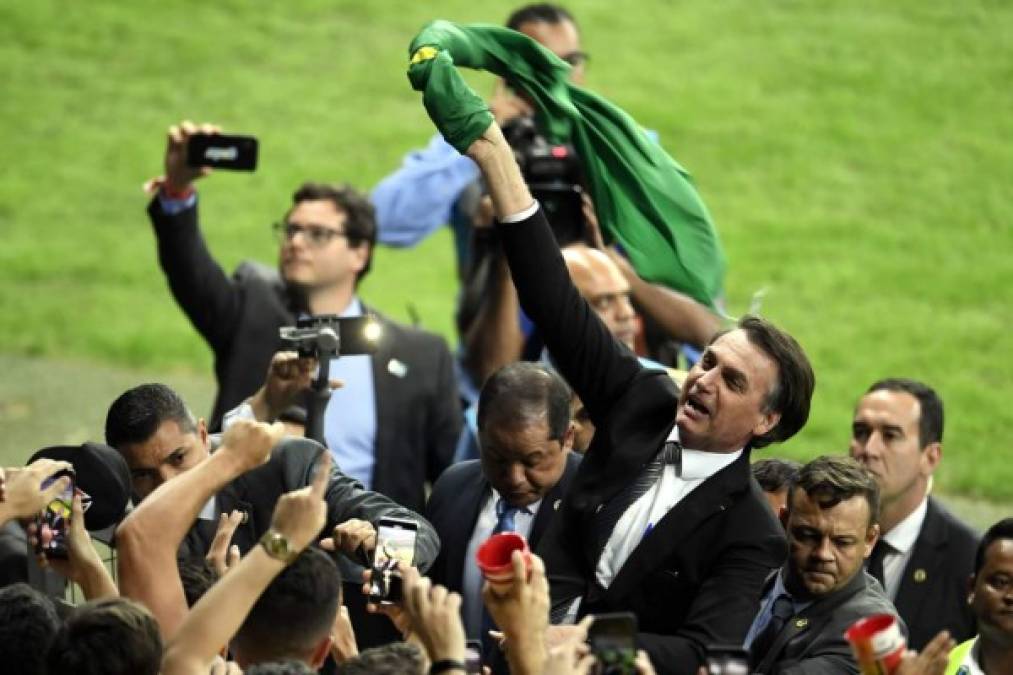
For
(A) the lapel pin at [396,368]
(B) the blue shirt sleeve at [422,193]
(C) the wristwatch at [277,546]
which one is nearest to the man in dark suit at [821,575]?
(C) the wristwatch at [277,546]

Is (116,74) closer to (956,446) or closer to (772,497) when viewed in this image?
(956,446)

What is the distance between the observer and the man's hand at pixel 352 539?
554 cm

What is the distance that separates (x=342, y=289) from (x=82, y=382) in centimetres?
482

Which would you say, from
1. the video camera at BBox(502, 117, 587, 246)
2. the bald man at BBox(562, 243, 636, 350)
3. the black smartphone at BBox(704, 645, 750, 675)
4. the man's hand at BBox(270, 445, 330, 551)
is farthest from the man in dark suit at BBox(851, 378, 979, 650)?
the man's hand at BBox(270, 445, 330, 551)

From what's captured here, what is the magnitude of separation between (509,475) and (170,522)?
4.38ft

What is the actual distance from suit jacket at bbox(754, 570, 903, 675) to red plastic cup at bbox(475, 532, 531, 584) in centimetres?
115

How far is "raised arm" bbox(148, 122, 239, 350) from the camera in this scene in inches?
312

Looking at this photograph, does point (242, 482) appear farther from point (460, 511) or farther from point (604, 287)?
point (604, 287)

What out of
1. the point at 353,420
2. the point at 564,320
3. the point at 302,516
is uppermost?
the point at 564,320

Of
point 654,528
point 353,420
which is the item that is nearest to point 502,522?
point 654,528

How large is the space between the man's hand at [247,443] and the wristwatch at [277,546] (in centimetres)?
31

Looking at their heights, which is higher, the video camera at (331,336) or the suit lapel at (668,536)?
the video camera at (331,336)

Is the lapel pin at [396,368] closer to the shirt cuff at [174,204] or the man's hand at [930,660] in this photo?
the shirt cuff at [174,204]

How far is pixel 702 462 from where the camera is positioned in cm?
541
